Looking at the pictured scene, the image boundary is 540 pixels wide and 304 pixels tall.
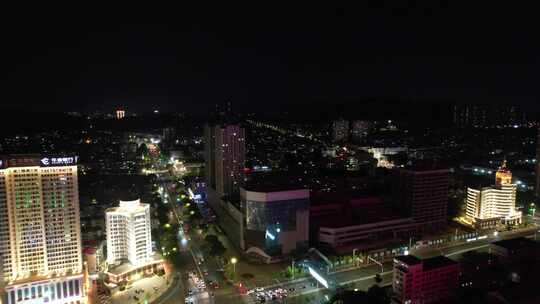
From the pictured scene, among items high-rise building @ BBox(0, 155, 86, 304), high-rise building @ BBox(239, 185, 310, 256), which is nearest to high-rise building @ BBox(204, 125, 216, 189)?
high-rise building @ BBox(239, 185, 310, 256)

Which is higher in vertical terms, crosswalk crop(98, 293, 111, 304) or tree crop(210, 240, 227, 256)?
tree crop(210, 240, 227, 256)

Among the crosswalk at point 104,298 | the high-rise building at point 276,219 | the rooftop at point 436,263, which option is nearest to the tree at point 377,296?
the rooftop at point 436,263

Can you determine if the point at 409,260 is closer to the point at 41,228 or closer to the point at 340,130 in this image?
the point at 41,228

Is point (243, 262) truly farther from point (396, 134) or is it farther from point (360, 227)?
point (396, 134)

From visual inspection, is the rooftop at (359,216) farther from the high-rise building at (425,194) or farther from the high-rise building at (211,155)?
the high-rise building at (211,155)

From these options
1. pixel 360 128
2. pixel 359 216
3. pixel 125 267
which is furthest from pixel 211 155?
pixel 360 128

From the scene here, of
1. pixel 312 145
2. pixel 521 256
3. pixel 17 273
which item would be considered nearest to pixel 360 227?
pixel 521 256

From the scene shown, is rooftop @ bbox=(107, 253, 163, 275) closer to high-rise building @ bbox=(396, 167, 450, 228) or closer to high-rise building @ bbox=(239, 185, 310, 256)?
high-rise building @ bbox=(239, 185, 310, 256)
